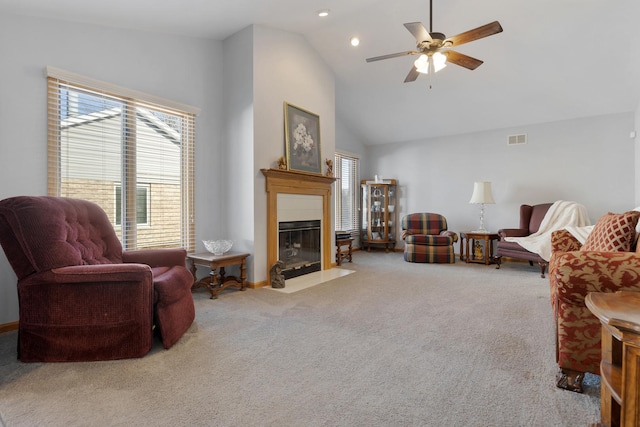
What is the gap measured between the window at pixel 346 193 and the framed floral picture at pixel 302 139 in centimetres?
203

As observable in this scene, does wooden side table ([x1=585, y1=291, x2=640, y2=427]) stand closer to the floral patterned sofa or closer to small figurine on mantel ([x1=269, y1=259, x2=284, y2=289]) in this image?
the floral patterned sofa

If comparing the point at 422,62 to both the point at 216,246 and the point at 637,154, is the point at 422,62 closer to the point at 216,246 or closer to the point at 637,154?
the point at 216,246

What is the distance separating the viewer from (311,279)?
14.3 feet

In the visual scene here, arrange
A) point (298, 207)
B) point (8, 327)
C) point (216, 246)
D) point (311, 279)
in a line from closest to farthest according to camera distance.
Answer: point (8, 327) → point (216, 246) → point (311, 279) → point (298, 207)

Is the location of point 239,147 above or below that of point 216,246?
above

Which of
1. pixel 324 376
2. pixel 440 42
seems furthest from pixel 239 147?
pixel 324 376

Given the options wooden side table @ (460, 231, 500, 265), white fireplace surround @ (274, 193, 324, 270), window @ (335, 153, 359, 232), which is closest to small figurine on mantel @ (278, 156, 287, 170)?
white fireplace surround @ (274, 193, 324, 270)

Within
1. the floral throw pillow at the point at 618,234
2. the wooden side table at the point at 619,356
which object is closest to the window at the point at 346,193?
the floral throw pillow at the point at 618,234

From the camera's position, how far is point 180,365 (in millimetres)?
1965

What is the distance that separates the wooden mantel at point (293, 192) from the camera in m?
4.05

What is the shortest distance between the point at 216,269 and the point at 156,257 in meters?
0.95

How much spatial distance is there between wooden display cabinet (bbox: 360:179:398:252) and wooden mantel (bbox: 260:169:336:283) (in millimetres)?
2227

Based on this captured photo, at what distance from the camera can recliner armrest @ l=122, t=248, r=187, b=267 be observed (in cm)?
276

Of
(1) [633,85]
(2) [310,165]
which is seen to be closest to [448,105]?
(1) [633,85]
